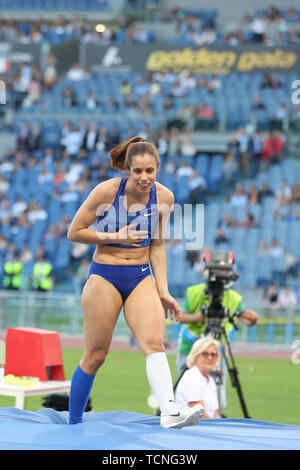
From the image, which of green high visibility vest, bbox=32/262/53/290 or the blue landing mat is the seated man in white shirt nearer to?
the blue landing mat

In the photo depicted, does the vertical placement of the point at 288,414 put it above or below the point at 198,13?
below

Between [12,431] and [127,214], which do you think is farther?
[127,214]

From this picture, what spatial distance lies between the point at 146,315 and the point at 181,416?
0.64 meters

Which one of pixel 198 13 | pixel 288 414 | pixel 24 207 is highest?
pixel 198 13

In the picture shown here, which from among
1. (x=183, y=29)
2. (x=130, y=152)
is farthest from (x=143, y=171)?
(x=183, y=29)

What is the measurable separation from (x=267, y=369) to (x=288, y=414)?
4437 millimetres

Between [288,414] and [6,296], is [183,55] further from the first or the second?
[288,414]

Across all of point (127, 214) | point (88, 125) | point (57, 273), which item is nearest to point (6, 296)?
point (57, 273)

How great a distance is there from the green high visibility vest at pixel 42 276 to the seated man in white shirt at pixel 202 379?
10510mm

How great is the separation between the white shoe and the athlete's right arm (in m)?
1.08

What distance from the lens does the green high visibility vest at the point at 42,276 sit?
17188 millimetres

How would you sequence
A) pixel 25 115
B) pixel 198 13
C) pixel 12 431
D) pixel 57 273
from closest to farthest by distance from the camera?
1. pixel 12 431
2. pixel 57 273
3. pixel 25 115
4. pixel 198 13

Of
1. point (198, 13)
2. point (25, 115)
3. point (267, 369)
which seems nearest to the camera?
point (267, 369)

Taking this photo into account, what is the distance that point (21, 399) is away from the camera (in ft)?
21.2
